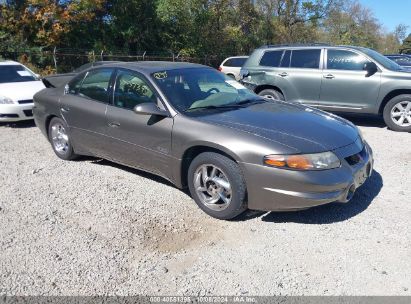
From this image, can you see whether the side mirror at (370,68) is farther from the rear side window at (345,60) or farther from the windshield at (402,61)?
the windshield at (402,61)

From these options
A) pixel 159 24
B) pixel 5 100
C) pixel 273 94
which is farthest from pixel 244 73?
pixel 159 24

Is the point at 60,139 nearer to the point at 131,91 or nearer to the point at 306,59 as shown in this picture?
the point at 131,91

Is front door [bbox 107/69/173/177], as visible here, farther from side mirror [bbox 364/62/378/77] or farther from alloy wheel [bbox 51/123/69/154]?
side mirror [bbox 364/62/378/77]

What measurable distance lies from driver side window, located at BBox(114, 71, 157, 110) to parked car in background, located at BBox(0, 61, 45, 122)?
432 centimetres

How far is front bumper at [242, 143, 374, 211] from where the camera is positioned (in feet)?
11.6

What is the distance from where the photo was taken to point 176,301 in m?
2.81

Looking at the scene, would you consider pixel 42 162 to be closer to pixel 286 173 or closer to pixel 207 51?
pixel 286 173

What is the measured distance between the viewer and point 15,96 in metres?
8.22

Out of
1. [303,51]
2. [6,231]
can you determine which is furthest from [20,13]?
[6,231]

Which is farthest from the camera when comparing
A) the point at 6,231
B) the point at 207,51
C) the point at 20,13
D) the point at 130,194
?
the point at 207,51

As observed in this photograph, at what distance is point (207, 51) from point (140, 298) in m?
25.0

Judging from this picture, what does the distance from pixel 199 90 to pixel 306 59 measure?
4.86 m

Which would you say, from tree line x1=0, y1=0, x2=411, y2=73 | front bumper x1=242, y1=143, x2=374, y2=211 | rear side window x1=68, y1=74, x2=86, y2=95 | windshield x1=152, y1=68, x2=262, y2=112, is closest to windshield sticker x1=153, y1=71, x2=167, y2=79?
windshield x1=152, y1=68, x2=262, y2=112

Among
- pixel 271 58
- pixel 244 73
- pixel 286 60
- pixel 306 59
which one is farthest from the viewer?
pixel 244 73
